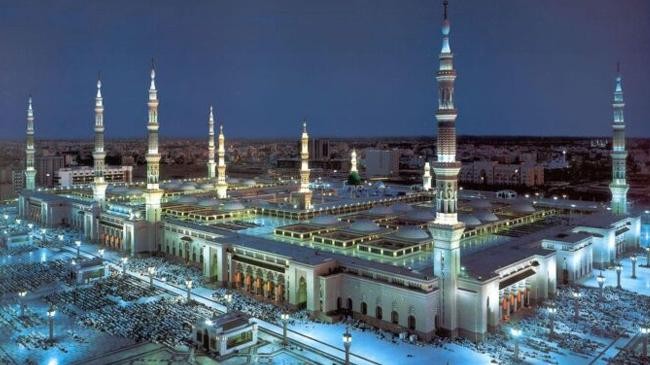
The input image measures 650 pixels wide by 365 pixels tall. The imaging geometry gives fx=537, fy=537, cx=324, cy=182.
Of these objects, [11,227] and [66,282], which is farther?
[11,227]

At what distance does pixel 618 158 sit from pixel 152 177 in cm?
3569

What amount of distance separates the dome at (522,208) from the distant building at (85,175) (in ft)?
194

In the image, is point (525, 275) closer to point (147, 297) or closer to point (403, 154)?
point (147, 297)

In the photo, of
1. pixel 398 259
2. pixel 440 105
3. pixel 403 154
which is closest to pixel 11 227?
pixel 398 259

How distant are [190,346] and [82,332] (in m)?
5.44

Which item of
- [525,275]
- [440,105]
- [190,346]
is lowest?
[190,346]

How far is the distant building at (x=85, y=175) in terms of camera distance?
78100 millimetres

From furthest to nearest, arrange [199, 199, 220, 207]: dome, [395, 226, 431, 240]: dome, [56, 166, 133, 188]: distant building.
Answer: [56, 166, 133, 188]: distant building, [199, 199, 220, 207]: dome, [395, 226, 431, 240]: dome

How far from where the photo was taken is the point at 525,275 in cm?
2689

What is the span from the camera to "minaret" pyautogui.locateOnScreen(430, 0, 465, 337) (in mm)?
24078

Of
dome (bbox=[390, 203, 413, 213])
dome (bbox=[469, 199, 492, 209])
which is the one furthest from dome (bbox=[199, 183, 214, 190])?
dome (bbox=[469, 199, 492, 209])

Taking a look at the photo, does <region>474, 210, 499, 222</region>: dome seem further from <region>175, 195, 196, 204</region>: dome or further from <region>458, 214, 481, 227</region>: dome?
<region>175, 195, 196, 204</region>: dome

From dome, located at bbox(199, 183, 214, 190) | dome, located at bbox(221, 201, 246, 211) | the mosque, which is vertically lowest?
the mosque

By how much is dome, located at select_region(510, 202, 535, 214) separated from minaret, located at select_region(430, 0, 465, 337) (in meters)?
19.7
